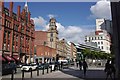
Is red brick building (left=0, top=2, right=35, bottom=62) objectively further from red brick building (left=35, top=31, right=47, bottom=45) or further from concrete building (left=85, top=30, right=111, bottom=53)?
concrete building (left=85, top=30, right=111, bottom=53)

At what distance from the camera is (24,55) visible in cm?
6675

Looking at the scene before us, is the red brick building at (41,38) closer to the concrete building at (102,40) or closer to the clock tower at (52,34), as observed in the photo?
the clock tower at (52,34)

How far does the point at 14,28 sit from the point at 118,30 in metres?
47.2

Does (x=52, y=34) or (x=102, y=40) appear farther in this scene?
(x=102, y=40)

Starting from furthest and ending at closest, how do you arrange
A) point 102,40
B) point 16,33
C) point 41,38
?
point 102,40
point 41,38
point 16,33

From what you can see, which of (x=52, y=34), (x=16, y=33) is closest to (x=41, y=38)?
(x=52, y=34)

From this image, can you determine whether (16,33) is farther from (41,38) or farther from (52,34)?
(52,34)

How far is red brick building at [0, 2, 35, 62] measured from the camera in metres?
52.7

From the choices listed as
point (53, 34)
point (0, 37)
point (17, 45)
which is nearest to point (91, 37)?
point (53, 34)

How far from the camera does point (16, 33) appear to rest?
204ft

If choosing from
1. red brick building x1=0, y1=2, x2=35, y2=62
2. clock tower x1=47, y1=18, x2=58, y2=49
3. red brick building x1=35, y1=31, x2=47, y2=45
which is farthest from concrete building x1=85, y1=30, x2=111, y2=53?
red brick building x1=0, y1=2, x2=35, y2=62

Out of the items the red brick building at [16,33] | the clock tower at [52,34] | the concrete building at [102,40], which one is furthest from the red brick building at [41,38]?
the concrete building at [102,40]

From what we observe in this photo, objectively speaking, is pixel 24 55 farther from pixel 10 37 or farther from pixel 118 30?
pixel 118 30

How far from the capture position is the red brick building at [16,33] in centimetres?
5275
